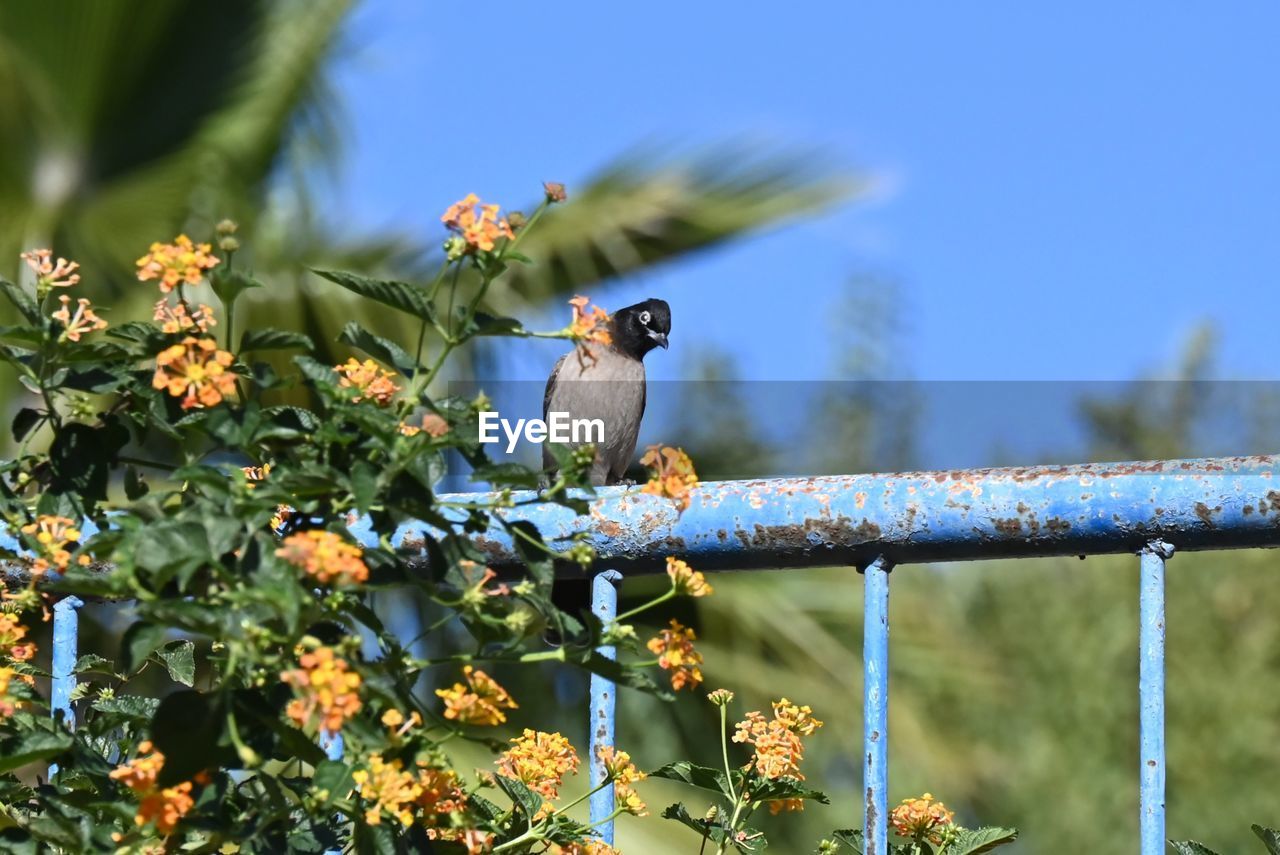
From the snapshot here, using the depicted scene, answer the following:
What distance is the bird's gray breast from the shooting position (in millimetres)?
5762

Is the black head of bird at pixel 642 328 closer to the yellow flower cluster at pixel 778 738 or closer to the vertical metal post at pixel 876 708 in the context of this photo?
the yellow flower cluster at pixel 778 738

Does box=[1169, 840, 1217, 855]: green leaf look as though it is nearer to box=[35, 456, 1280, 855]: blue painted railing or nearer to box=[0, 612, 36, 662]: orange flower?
box=[35, 456, 1280, 855]: blue painted railing

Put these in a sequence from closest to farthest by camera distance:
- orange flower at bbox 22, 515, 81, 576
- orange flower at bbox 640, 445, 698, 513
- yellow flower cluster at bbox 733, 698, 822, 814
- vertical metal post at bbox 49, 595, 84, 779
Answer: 1. orange flower at bbox 22, 515, 81, 576
2. orange flower at bbox 640, 445, 698, 513
3. yellow flower cluster at bbox 733, 698, 822, 814
4. vertical metal post at bbox 49, 595, 84, 779

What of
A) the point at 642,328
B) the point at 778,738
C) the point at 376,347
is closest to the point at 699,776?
the point at 778,738

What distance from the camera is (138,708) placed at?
1560 millimetres

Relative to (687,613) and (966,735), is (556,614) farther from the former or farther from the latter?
(966,735)

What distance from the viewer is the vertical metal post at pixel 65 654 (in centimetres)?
184

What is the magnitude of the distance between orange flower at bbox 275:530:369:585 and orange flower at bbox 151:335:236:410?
18 centimetres

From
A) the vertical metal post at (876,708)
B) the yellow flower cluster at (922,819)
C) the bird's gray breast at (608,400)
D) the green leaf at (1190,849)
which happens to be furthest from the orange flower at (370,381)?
the bird's gray breast at (608,400)

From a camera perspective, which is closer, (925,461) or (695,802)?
(695,802)

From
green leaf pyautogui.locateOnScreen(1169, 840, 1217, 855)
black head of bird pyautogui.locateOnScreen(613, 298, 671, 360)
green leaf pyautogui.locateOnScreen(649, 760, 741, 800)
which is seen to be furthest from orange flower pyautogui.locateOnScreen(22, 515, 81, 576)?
black head of bird pyautogui.locateOnScreen(613, 298, 671, 360)

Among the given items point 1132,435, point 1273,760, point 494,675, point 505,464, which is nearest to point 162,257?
point 505,464

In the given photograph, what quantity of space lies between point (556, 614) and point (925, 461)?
76.6 ft

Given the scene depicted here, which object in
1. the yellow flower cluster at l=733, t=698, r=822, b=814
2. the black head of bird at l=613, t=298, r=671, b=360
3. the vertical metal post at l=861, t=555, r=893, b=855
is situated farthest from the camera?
the black head of bird at l=613, t=298, r=671, b=360
